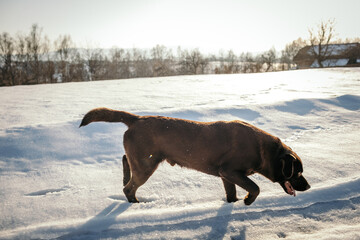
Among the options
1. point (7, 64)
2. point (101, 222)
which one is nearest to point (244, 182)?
point (101, 222)

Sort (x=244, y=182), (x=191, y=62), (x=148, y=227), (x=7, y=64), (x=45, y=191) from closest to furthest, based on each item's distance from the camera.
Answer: (x=148, y=227) < (x=244, y=182) < (x=45, y=191) < (x=7, y=64) < (x=191, y=62)

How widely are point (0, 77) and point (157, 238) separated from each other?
3672 centimetres

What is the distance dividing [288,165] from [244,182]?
56 cm

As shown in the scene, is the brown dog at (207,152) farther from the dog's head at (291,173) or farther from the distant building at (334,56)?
the distant building at (334,56)

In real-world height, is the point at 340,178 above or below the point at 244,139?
below

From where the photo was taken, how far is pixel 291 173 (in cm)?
255

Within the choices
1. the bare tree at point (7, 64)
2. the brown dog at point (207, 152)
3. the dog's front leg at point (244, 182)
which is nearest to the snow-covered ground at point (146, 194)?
the dog's front leg at point (244, 182)

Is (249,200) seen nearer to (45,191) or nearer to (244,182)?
(244,182)

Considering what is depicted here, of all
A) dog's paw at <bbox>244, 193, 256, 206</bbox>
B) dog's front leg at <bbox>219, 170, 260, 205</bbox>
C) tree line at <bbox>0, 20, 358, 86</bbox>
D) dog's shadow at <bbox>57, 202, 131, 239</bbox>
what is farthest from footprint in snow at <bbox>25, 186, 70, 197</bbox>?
tree line at <bbox>0, 20, 358, 86</bbox>

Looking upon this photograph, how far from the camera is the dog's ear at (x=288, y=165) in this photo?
2.54m

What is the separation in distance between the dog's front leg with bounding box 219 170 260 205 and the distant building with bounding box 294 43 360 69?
4410 centimetres

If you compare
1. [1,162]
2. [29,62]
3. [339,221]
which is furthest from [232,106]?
[29,62]

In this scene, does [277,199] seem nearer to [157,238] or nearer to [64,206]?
[157,238]

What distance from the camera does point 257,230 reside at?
7.24 ft
